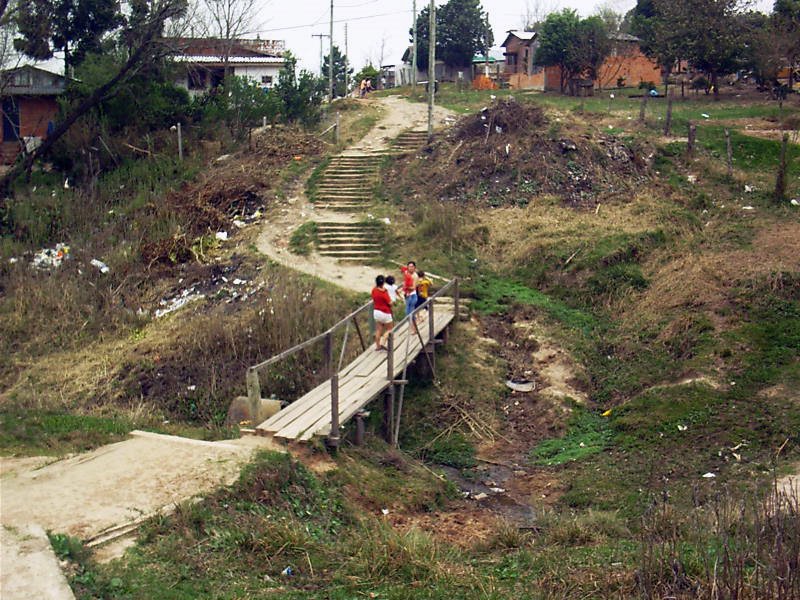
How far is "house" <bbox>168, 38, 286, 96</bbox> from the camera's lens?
32.0 metres

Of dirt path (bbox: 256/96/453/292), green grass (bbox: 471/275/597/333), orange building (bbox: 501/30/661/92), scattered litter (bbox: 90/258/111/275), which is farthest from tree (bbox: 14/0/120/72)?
orange building (bbox: 501/30/661/92)

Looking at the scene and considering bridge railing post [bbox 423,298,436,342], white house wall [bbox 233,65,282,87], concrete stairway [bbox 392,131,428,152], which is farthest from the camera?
white house wall [bbox 233,65,282,87]

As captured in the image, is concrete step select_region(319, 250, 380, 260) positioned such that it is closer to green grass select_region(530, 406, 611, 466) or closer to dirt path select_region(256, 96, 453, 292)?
dirt path select_region(256, 96, 453, 292)

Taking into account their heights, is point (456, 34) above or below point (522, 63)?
above

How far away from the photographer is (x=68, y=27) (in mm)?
Result: 30562

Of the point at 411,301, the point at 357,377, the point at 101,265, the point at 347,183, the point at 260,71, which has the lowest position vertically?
the point at 357,377

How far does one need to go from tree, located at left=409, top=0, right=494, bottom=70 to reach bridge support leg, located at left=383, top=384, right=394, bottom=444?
36.9 meters

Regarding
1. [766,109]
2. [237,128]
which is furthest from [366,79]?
[766,109]

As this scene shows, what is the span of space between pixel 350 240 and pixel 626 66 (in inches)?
893

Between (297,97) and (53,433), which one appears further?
(297,97)

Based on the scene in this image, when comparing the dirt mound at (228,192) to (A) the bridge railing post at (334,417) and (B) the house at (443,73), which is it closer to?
(A) the bridge railing post at (334,417)

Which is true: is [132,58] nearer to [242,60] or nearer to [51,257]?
[51,257]

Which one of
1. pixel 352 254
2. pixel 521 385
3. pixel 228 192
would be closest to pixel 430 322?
pixel 521 385

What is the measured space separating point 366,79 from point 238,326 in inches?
1164
